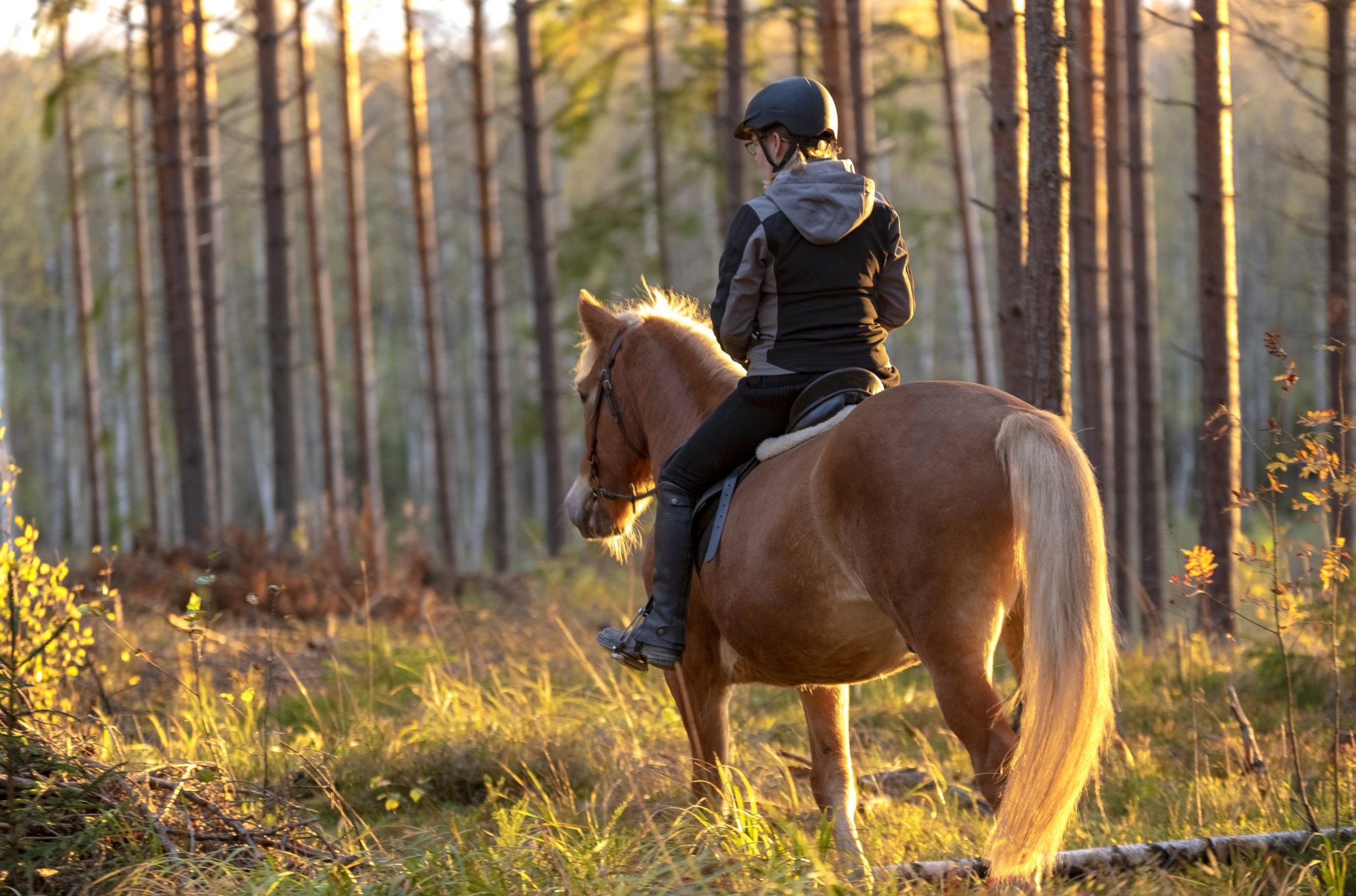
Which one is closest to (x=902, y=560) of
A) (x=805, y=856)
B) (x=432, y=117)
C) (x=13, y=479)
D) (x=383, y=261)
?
(x=805, y=856)

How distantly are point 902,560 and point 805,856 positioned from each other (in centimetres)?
98

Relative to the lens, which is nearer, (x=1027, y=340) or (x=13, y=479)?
(x=13, y=479)

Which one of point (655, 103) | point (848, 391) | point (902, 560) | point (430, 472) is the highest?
point (655, 103)

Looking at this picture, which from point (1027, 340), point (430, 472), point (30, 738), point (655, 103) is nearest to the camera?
point (30, 738)

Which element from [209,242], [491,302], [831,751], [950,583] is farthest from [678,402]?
[209,242]

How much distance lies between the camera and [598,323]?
5.88 metres

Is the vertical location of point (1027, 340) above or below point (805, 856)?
above

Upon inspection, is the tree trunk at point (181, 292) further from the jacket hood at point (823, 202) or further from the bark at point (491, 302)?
the jacket hood at point (823, 202)

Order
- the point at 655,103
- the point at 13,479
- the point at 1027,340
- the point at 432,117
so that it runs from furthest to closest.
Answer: the point at 432,117 < the point at 655,103 < the point at 1027,340 < the point at 13,479

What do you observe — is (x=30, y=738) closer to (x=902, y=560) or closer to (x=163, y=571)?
(x=902, y=560)

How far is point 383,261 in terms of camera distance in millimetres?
51094

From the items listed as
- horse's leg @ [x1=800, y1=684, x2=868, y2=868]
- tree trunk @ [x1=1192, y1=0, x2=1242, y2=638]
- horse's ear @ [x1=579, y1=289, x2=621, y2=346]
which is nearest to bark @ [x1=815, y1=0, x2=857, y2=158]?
tree trunk @ [x1=1192, y1=0, x2=1242, y2=638]

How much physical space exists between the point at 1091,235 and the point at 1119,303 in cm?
172

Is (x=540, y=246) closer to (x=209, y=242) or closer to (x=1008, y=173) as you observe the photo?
(x=209, y=242)
